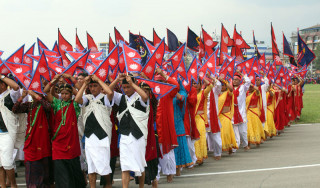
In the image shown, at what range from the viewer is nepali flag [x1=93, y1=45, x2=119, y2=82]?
283 inches

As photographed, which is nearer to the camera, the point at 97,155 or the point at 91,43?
the point at 97,155

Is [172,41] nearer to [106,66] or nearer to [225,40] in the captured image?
[225,40]

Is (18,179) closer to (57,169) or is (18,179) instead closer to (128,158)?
(57,169)

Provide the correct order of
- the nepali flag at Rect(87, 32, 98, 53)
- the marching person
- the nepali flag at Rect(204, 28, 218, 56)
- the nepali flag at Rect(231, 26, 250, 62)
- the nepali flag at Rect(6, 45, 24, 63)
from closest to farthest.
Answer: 1. the marching person
2. the nepali flag at Rect(6, 45, 24, 63)
3. the nepali flag at Rect(87, 32, 98, 53)
4. the nepali flag at Rect(204, 28, 218, 56)
5. the nepali flag at Rect(231, 26, 250, 62)

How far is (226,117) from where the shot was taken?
38.8 feet

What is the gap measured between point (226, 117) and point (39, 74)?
17.9ft

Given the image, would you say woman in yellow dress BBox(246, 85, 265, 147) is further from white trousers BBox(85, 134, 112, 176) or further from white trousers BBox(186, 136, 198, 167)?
white trousers BBox(85, 134, 112, 176)

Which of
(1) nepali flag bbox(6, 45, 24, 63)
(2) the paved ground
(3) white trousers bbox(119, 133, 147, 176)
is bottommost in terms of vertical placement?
(2) the paved ground

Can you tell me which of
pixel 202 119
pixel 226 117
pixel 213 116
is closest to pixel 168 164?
pixel 202 119

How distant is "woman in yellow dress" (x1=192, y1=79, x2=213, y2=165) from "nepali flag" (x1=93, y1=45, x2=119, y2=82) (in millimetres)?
3044

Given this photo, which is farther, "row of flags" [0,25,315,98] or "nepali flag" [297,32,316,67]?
"nepali flag" [297,32,316,67]

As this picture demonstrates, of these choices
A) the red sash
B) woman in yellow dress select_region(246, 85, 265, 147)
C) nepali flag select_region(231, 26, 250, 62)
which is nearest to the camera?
the red sash

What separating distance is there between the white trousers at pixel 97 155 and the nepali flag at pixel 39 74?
1033 millimetres

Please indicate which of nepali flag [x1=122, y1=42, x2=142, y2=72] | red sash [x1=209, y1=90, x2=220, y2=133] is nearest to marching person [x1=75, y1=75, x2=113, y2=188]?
nepali flag [x1=122, y1=42, x2=142, y2=72]
